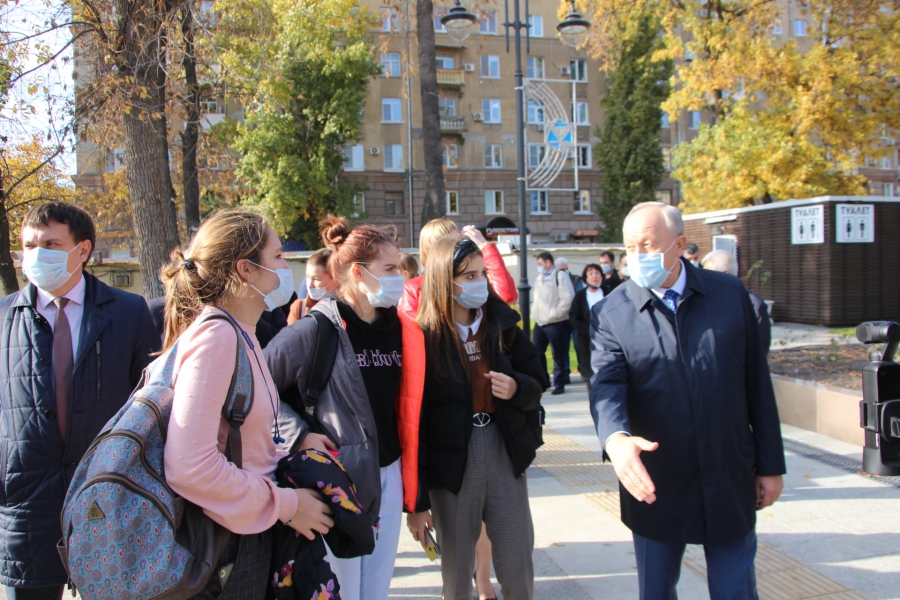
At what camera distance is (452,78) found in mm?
36469

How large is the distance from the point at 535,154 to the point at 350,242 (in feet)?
122

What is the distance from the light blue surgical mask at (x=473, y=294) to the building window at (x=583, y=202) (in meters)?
36.8

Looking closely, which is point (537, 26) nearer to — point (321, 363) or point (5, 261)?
point (5, 261)

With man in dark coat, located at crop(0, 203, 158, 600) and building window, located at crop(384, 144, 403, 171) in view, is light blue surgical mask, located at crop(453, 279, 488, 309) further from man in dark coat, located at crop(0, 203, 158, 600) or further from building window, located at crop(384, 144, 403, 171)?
building window, located at crop(384, 144, 403, 171)

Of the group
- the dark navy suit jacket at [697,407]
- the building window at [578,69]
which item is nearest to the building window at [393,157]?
the building window at [578,69]

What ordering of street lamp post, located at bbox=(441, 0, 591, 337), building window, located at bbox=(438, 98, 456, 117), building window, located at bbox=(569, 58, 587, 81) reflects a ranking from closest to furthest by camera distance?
street lamp post, located at bbox=(441, 0, 591, 337)
building window, located at bbox=(438, 98, 456, 117)
building window, located at bbox=(569, 58, 587, 81)

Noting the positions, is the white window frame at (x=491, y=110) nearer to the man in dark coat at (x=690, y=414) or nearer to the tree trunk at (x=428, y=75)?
the tree trunk at (x=428, y=75)

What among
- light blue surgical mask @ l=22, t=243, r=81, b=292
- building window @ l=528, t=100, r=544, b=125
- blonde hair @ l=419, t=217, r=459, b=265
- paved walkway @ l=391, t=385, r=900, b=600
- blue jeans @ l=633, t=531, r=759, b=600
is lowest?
paved walkway @ l=391, t=385, r=900, b=600

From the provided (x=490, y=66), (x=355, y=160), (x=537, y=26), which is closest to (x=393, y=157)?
(x=355, y=160)

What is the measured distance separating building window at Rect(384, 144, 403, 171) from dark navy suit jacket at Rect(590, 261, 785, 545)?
114 ft

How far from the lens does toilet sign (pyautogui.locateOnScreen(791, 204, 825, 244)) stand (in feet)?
45.2

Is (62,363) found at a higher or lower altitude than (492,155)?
lower

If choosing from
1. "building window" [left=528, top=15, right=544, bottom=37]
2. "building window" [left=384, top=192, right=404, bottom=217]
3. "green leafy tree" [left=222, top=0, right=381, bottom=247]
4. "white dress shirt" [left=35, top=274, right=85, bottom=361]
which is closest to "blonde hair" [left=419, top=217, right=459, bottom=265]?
"white dress shirt" [left=35, top=274, right=85, bottom=361]

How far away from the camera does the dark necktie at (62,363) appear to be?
2.70m
